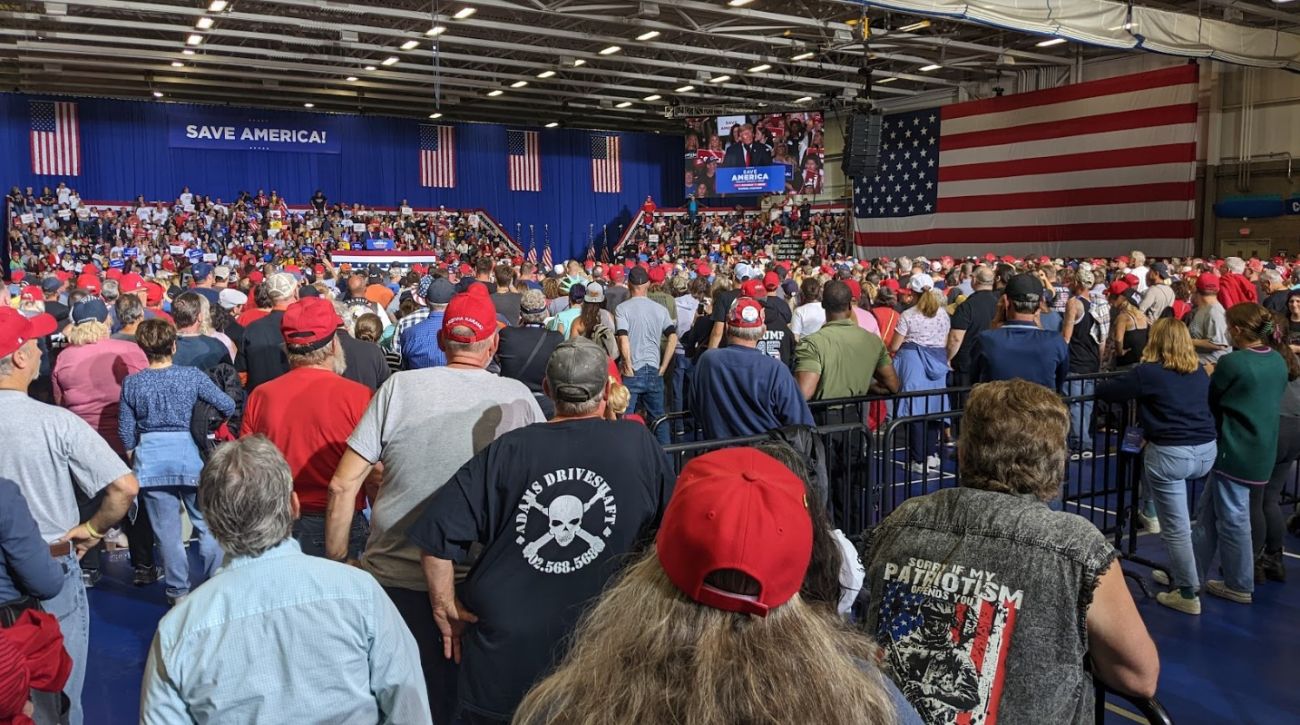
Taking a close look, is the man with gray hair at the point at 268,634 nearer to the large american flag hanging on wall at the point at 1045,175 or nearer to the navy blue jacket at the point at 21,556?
the navy blue jacket at the point at 21,556

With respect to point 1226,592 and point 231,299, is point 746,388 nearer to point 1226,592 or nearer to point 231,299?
point 1226,592

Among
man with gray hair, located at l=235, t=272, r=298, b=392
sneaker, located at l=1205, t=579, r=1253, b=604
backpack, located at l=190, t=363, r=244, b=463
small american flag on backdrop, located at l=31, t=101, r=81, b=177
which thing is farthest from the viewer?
small american flag on backdrop, located at l=31, t=101, r=81, b=177

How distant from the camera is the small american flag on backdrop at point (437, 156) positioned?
3105cm

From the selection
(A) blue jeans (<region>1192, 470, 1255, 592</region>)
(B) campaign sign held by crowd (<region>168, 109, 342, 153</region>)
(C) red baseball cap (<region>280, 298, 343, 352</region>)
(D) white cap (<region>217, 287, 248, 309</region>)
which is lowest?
(A) blue jeans (<region>1192, 470, 1255, 592</region>)

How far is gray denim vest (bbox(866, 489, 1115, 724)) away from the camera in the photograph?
1.97 metres

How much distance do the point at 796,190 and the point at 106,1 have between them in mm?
16915

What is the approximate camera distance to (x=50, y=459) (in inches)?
126

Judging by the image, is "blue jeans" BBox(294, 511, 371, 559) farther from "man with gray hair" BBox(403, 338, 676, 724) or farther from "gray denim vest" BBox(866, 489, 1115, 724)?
"gray denim vest" BBox(866, 489, 1115, 724)

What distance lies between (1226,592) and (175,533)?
5.54 meters

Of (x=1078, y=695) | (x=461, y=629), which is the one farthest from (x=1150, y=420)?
(x=461, y=629)

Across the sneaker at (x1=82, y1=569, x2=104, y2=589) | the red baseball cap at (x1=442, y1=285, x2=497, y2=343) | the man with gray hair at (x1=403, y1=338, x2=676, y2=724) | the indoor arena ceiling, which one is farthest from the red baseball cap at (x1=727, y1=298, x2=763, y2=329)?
the indoor arena ceiling

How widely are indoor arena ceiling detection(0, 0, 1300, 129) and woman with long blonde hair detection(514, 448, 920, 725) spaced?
55.6 ft

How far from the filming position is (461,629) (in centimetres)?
282

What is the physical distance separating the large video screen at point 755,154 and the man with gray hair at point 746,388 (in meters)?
22.7
